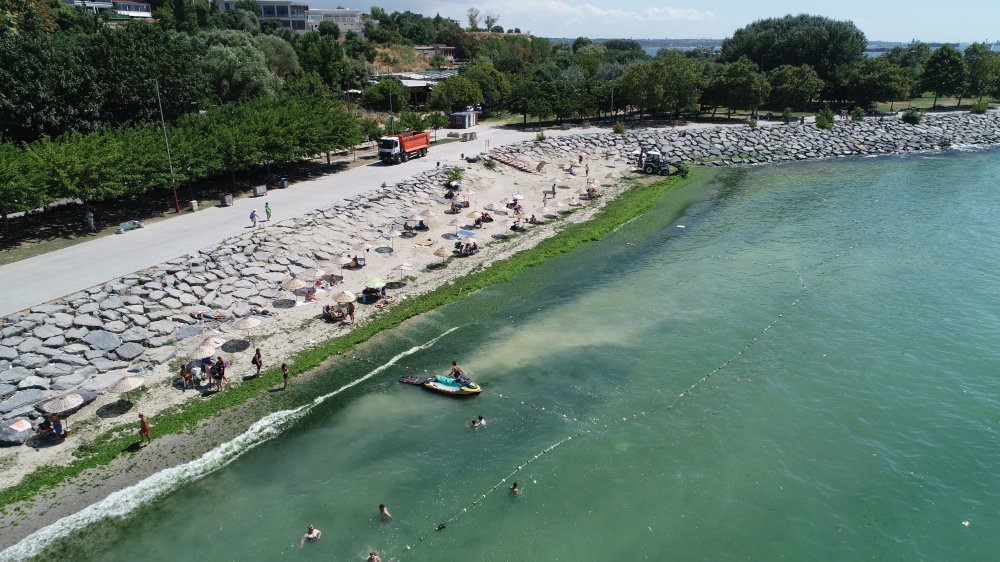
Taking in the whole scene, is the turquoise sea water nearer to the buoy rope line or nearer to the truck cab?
the buoy rope line

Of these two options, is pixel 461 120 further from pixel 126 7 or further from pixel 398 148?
pixel 126 7

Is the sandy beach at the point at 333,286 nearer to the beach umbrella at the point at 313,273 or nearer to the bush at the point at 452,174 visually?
the beach umbrella at the point at 313,273

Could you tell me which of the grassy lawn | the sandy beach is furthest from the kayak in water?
the grassy lawn

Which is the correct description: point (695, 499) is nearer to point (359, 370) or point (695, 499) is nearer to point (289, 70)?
point (359, 370)

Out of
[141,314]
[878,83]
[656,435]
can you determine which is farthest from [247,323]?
[878,83]

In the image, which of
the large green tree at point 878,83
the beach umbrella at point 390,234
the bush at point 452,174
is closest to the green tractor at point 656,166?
the bush at point 452,174

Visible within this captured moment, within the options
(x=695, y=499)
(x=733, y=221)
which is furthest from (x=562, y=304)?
(x=733, y=221)
